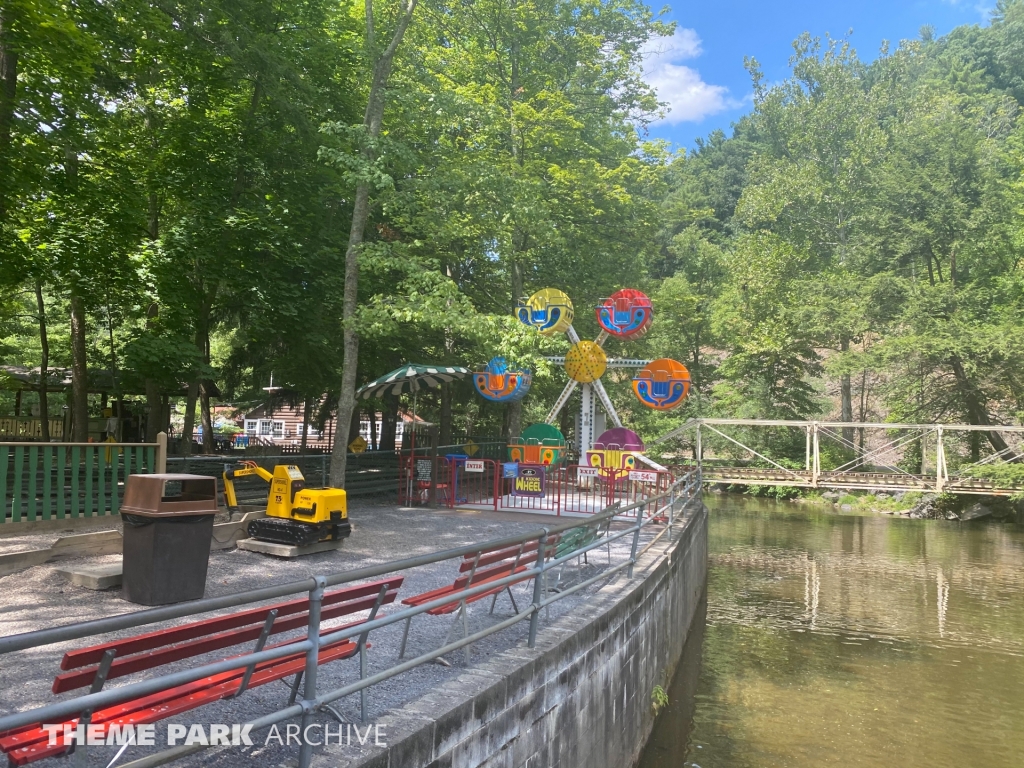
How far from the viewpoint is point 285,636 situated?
6328 millimetres

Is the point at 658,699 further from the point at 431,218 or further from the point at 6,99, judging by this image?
the point at 6,99

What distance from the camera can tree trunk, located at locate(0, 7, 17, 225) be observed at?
32.2 feet

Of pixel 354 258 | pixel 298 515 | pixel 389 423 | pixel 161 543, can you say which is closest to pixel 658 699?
pixel 298 515

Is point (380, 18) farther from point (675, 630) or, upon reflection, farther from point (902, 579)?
point (902, 579)

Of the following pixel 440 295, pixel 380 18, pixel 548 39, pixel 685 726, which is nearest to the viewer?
pixel 685 726

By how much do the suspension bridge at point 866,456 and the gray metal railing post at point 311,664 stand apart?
961 inches

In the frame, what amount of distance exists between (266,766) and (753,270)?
138 ft

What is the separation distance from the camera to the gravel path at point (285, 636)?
15.1 feet

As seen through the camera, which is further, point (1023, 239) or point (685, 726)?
point (1023, 239)

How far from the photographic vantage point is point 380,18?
18.8m

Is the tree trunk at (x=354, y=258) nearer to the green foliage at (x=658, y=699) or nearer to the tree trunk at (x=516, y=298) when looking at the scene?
the green foliage at (x=658, y=699)

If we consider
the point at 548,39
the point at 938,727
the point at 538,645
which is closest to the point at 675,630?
the point at 938,727

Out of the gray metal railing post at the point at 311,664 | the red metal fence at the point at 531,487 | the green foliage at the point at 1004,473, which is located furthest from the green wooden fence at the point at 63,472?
the green foliage at the point at 1004,473

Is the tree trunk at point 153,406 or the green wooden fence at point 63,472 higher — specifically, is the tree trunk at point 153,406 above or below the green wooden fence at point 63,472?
above
